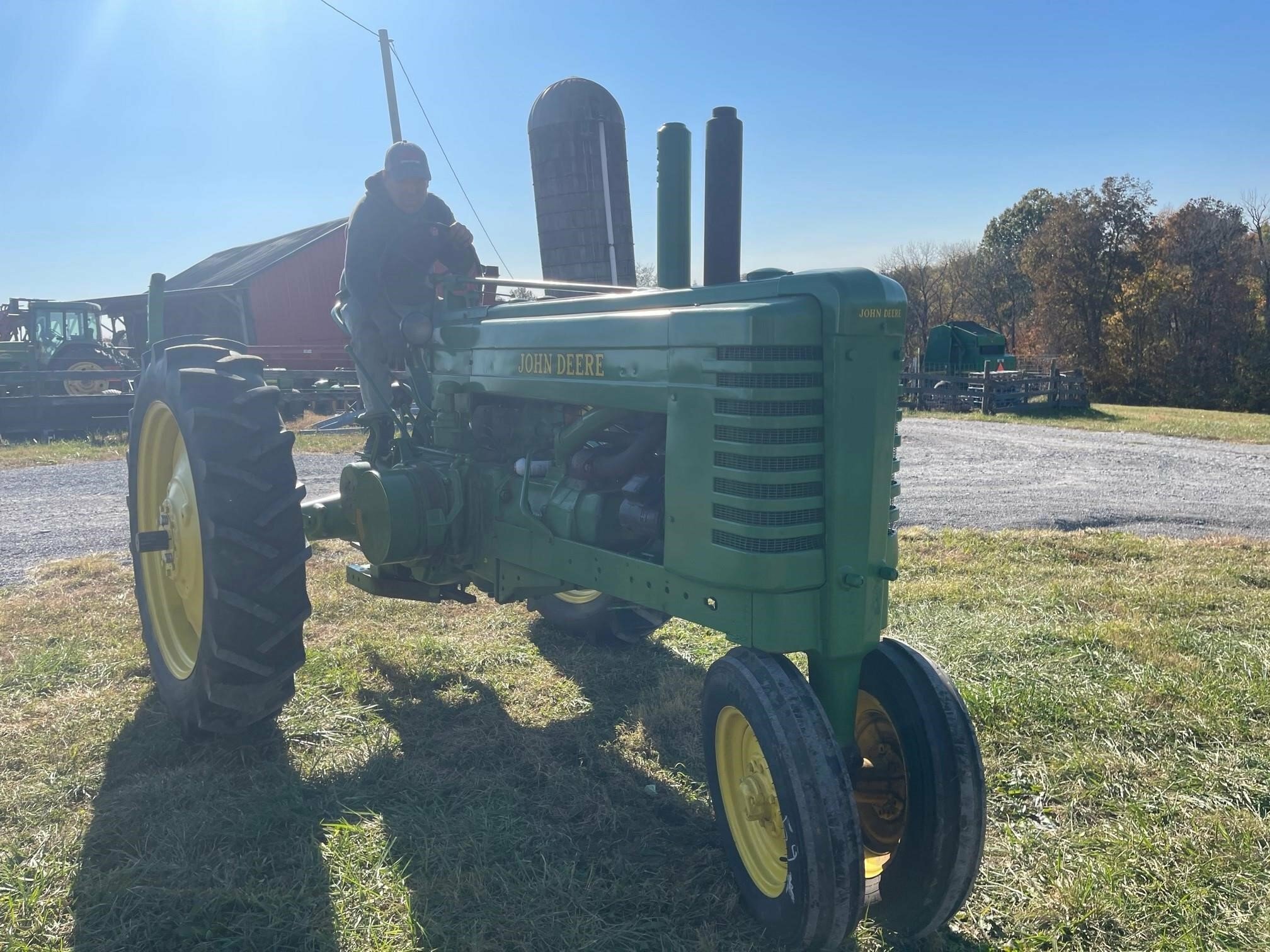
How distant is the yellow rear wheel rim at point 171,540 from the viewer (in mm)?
3686

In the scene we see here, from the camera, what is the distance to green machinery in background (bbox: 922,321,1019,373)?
23.8 m

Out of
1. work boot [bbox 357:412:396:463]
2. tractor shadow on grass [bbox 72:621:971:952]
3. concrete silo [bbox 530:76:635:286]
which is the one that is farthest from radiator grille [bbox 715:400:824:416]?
concrete silo [bbox 530:76:635:286]

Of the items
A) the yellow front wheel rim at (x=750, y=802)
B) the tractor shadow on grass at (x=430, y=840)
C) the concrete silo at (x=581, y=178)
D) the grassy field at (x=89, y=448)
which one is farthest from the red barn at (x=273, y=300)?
the yellow front wheel rim at (x=750, y=802)

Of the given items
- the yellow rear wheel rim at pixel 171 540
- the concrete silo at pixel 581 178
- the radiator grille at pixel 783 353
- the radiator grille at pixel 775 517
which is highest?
the concrete silo at pixel 581 178

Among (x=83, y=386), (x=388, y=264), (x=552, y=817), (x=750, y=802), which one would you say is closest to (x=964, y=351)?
(x=83, y=386)

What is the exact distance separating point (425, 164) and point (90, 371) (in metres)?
14.0

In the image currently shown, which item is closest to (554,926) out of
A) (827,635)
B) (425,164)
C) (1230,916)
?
(827,635)

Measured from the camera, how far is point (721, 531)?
250cm

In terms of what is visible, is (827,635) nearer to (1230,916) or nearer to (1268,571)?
(1230,916)

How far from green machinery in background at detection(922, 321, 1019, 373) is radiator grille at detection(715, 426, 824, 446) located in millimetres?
22597

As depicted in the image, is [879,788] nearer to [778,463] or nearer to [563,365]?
[778,463]

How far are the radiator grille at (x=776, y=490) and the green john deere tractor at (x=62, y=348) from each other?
17523 millimetres

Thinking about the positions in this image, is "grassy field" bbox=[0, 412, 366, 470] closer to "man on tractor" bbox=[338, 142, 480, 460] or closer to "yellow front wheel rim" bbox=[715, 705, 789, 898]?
"man on tractor" bbox=[338, 142, 480, 460]

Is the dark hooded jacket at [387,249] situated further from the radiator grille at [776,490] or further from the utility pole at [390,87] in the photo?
the utility pole at [390,87]
